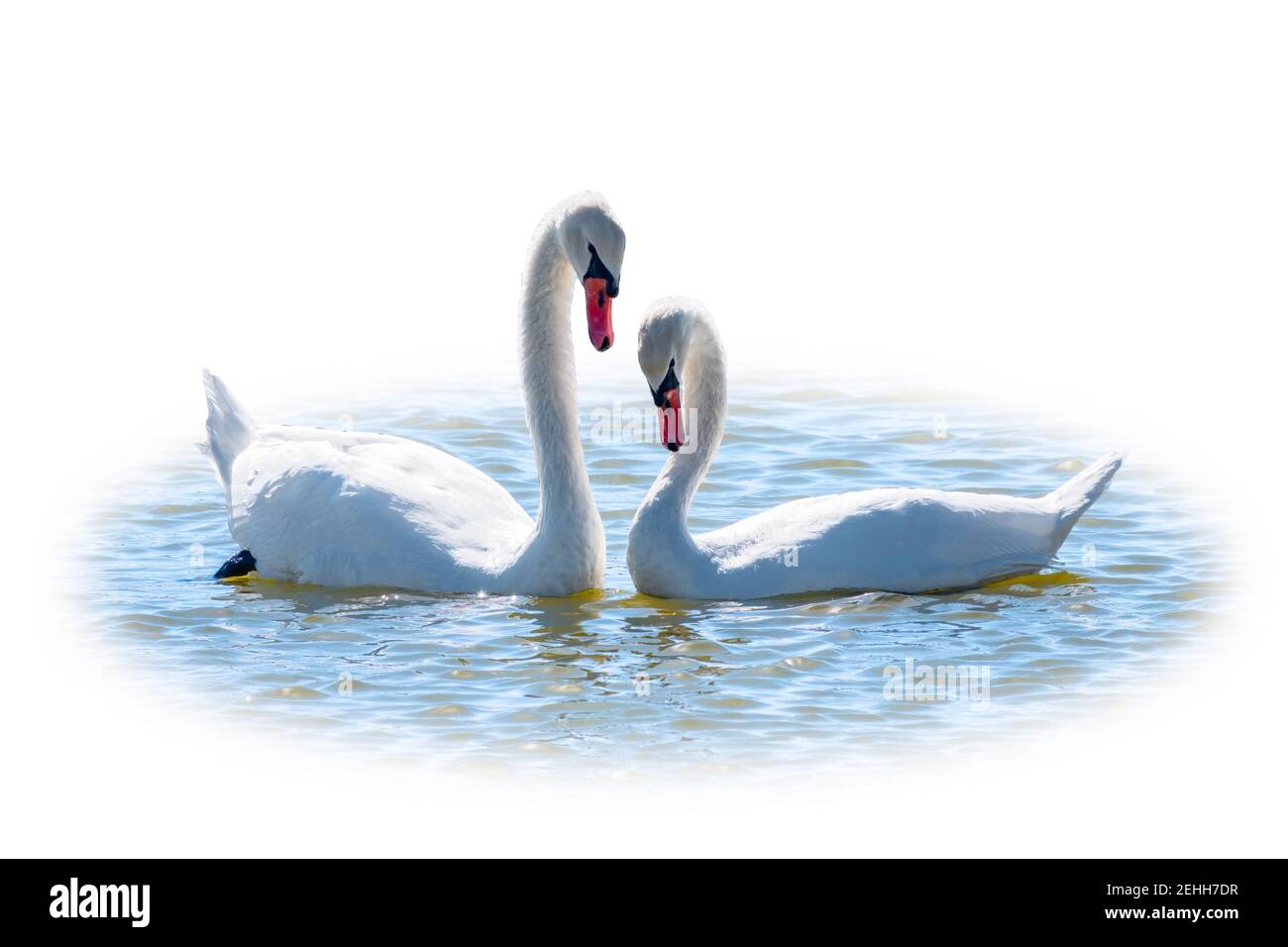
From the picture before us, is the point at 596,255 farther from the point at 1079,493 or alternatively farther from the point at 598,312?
the point at 1079,493

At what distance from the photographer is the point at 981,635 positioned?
40.9ft

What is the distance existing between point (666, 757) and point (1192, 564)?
18.4 feet

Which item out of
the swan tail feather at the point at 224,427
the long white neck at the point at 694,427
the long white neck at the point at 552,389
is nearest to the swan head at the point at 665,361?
the long white neck at the point at 694,427

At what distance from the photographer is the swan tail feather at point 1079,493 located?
13797 millimetres

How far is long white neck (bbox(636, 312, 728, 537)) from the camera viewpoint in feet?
43.5

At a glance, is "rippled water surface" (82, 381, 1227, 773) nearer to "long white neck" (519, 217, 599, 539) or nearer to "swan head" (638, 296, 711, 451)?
"long white neck" (519, 217, 599, 539)

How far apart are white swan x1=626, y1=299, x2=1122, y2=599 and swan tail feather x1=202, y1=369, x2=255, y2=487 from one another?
12.0 feet

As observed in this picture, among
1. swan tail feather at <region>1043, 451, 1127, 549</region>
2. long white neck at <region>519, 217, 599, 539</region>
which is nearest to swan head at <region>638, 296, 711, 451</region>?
long white neck at <region>519, 217, 599, 539</region>

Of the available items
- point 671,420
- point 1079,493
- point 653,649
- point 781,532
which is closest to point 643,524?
point 671,420

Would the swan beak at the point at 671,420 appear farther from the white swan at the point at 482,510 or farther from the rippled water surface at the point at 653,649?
the rippled water surface at the point at 653,649

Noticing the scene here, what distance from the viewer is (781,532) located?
13320mm

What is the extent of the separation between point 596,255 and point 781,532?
2306 mm

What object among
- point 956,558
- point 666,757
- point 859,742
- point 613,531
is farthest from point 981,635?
point 613,531

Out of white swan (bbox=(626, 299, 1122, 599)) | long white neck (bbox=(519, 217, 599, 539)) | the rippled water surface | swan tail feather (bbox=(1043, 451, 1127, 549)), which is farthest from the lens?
swan tail feather (bbox=(1043, 451, 1127, 549))
